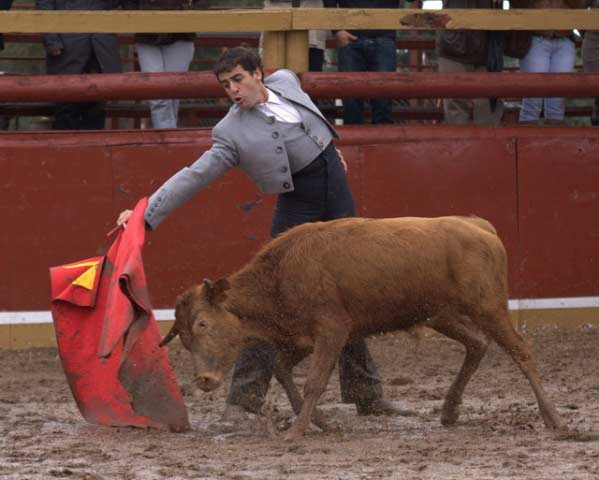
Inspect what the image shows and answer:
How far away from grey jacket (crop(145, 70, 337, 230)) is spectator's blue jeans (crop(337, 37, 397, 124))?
317 cm

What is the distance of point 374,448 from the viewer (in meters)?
6.14

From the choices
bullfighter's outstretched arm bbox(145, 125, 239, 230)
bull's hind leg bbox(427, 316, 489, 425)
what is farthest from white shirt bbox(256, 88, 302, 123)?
bull's hind leg bbox(427, 316, 489, 425)

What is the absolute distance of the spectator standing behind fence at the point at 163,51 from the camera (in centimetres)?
970

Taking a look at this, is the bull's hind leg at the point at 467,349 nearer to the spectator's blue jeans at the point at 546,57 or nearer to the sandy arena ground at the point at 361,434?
the sandy arena ground at the point at 361,434

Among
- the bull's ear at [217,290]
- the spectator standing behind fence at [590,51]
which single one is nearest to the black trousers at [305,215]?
the bull's ear at [217,290]

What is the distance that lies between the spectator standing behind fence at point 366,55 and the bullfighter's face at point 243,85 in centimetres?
317

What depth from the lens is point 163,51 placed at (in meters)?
9.79

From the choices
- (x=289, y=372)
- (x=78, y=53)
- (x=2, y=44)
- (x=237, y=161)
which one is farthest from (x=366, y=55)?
(x=289, y=372)

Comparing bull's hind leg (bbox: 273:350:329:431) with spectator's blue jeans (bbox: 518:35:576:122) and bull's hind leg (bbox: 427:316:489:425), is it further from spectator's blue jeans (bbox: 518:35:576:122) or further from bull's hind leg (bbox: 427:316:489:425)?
spectator's blue jeans (bbox: 518:35:576:122)

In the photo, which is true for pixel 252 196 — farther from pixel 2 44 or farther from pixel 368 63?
pixel 2 44

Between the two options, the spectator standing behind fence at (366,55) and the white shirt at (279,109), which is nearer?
the white shirt at (279,109)

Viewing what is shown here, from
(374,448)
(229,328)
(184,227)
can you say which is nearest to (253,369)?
(229,328)

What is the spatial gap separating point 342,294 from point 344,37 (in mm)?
3575

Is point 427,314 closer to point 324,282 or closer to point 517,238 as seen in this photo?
point 324,282
